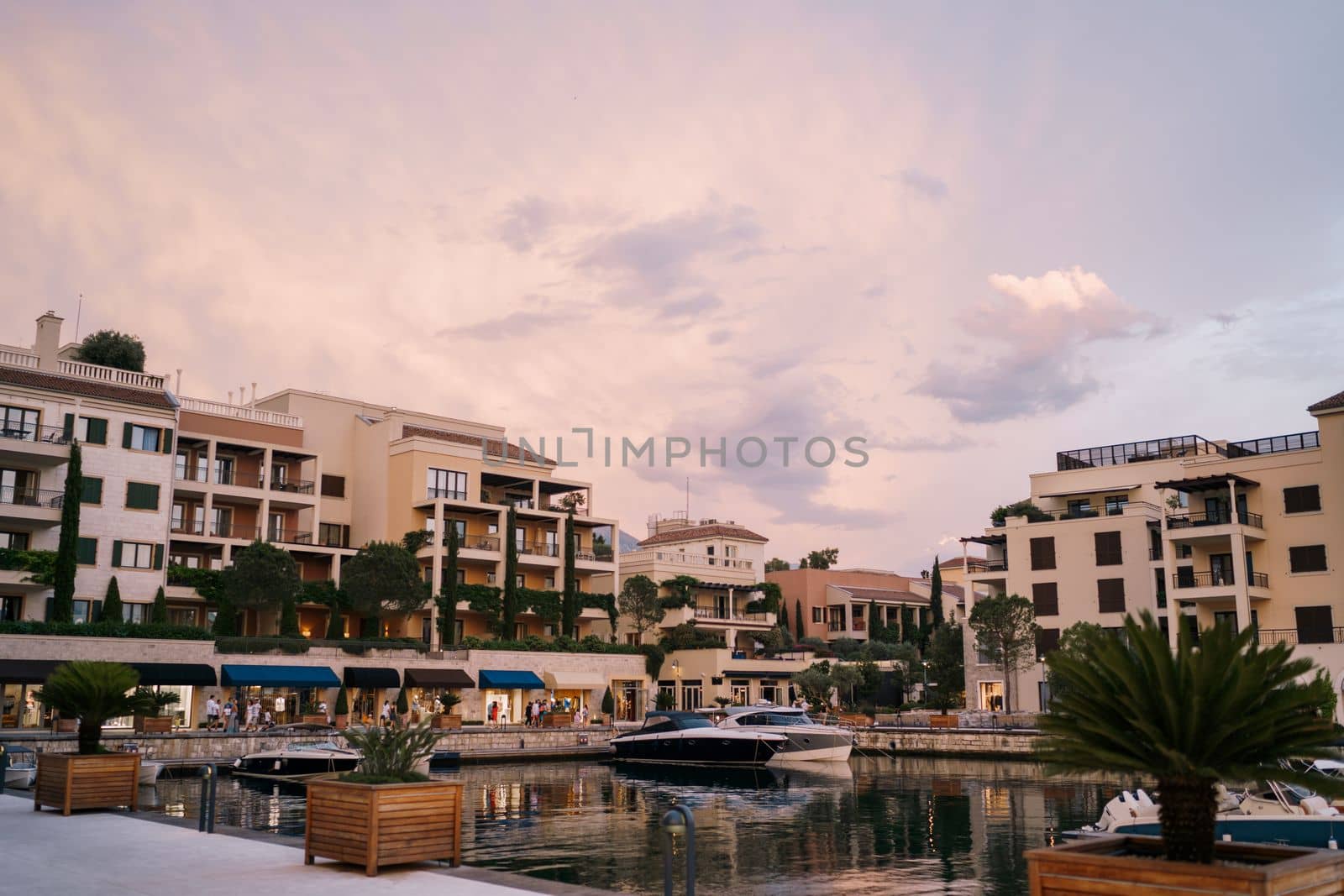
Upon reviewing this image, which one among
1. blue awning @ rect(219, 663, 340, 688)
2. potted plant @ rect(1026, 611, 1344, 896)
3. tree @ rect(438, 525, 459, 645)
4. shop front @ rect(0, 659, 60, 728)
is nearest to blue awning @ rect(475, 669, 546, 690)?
tree @ rect(438, 525, 459, 645)

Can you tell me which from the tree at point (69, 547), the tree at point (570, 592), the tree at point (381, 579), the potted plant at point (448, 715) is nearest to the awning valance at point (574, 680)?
the tree at point (570, 592)

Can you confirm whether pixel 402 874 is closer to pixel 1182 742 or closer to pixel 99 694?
pixel 1182 742

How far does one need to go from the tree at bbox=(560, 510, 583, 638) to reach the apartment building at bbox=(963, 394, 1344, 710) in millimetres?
23115

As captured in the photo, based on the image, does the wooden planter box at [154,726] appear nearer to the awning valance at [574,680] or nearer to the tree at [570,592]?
the awning valance at [574,680]

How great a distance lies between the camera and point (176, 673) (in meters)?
46.5

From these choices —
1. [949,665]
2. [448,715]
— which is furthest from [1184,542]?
[448,715]

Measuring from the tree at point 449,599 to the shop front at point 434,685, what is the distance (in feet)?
9.82

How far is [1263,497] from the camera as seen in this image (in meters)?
55.9

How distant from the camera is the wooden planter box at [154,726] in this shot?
40.9m

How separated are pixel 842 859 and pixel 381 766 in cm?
1093

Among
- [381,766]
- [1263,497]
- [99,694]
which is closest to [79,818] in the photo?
[99,694]

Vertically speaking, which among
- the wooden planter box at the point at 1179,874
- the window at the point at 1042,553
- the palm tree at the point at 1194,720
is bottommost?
the wooden planter box at the point at 1179,874

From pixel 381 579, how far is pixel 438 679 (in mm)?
5648

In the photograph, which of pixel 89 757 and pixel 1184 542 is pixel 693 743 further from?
pixel 89 757
